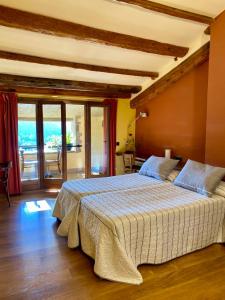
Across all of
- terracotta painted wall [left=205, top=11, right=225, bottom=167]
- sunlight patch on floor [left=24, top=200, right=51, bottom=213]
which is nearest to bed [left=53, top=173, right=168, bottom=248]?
sunlight patch on floor [left=24, top=200, right=51, bottom=213]

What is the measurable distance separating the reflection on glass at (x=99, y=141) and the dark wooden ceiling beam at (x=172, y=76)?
0.87 metres

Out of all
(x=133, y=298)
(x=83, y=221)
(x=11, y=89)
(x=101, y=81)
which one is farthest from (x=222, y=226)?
(x=11, y=89)

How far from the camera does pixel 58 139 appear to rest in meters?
5.16

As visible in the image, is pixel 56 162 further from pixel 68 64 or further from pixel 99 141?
pixel 68 64

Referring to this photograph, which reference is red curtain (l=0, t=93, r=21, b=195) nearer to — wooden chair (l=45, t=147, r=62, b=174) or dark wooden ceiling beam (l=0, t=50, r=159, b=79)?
wooden chair (l=45, t=147, r=62, b=174)

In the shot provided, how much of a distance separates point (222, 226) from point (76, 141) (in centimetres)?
394

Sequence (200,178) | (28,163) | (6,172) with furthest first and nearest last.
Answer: (28,163) → (6,172) → (200,178)

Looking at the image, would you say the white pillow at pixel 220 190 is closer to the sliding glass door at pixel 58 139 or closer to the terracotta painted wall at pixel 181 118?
the terracotta painted wall at pixel 181 118

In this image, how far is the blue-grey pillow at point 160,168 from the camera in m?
3.68

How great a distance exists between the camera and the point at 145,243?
A: 2.27 m

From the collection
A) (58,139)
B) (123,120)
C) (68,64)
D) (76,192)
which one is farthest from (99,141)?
(76,192)

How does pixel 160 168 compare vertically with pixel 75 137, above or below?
below

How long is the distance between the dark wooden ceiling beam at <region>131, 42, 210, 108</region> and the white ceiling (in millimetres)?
127

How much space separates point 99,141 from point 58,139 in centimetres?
105
